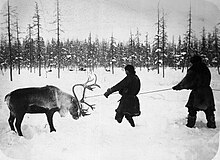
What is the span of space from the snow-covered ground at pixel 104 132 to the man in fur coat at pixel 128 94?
0.13 ft

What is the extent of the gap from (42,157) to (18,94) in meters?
0.58

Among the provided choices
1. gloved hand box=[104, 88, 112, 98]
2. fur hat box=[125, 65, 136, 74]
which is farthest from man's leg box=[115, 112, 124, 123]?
fur hat box=[125, 65, 136, 74]

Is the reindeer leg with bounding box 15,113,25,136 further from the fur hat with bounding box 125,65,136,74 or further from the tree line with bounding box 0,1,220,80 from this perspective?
the fur hat with bounding box 125,65,136,74

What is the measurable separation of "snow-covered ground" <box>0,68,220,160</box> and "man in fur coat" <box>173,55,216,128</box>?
0.06 m

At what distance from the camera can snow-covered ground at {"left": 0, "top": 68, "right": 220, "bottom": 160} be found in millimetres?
2074

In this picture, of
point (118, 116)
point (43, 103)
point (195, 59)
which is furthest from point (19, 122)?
point (195, 59)

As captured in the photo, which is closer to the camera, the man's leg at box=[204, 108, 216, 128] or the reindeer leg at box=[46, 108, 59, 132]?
the reindeer leg at box=[46, 108, 59, 132]

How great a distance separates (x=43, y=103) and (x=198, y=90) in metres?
1.36

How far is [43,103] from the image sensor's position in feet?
6.80

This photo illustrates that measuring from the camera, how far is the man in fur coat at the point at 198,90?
2125mm

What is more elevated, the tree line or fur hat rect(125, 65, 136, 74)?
the tree line

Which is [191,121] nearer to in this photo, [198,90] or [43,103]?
[198,90]

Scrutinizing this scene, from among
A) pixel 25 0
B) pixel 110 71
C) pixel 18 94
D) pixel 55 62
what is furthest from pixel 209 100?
pixel 25 0

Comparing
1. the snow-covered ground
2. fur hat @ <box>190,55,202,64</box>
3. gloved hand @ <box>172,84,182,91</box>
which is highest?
fur hat @ <box>190,55,202,64</box>
